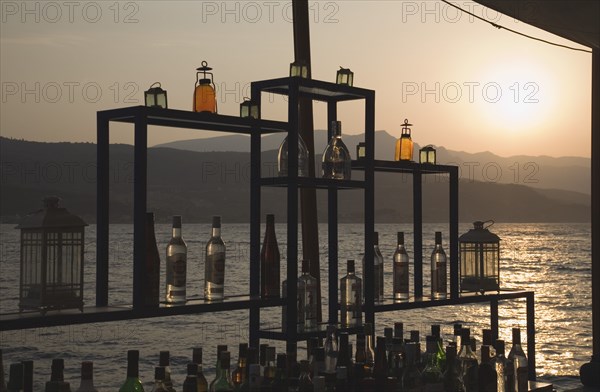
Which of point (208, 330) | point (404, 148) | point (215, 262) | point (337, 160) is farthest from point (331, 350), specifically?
point (208, 330)

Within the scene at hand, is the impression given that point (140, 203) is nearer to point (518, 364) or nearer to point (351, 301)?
point (351, 301)

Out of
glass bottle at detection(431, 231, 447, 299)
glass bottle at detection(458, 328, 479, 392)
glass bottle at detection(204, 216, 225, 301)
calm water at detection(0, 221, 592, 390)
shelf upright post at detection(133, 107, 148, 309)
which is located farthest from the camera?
calm water at detection(0, 221, 592, 390)

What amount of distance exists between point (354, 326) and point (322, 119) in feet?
2.59

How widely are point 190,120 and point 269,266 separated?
600 millimetres

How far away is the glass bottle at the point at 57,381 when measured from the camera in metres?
1.88

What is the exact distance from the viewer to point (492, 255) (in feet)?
12.1

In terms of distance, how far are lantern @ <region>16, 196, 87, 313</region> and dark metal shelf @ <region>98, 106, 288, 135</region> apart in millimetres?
325

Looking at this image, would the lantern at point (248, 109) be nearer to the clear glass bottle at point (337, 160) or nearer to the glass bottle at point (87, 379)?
the clear glass bottle at point (337, 160)

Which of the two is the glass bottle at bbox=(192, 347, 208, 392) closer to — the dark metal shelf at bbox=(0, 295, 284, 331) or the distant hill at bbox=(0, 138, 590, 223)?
the dark metal shelf at bbox=(0, 295, 284, 331)

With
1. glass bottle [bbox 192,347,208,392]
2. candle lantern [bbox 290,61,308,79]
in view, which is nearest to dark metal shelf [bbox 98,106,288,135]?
candle lantern [bbox 290,61,308,79]

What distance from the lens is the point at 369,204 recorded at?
3059 millimetres

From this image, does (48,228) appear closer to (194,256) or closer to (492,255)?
(492,255)

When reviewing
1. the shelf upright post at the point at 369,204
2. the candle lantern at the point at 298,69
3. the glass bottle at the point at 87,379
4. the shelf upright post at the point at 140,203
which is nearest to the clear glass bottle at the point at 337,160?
the shelf upright post at the point at 369,204

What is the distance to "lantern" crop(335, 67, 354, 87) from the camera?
302 cm
